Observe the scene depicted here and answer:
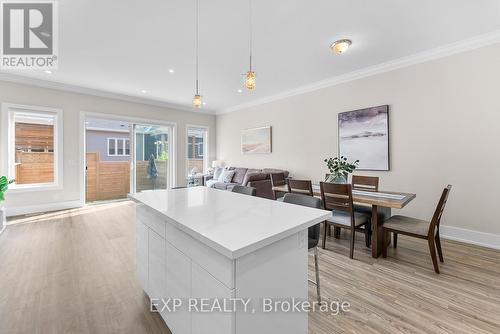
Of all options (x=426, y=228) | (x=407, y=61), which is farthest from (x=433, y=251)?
(x=407, y=61)

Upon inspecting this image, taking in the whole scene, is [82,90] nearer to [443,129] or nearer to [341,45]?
[341,45]

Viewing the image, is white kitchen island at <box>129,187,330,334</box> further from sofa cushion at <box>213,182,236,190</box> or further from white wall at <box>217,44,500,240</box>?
sofa cushion at <box>213,182,236,190</box>

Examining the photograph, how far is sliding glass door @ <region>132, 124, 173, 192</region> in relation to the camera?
598 cm

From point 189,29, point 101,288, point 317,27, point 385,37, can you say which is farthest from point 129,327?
point 385,37

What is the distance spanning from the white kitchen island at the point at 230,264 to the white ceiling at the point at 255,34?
2.20 m

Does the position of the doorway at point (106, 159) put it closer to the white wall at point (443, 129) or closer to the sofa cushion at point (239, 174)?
the sofa cushion at point (239, 174)

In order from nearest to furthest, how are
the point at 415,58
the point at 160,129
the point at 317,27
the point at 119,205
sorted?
1. the point at 317,27
2. the point at 415,58
3. the point at 119,205
4. the point at 160,129

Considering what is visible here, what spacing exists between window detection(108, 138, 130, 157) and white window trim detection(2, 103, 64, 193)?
39.7 inches

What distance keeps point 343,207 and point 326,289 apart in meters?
0.99

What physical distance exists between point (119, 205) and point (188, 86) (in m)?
3.41

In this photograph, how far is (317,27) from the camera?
265 centimetres

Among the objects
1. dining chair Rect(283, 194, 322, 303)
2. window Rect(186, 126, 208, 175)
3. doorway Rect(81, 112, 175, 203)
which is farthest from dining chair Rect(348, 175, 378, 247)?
doorway Rect(81, 112, 175, 203)

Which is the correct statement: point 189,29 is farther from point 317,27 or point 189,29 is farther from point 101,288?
point 101,288

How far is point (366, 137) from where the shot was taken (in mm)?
3871
